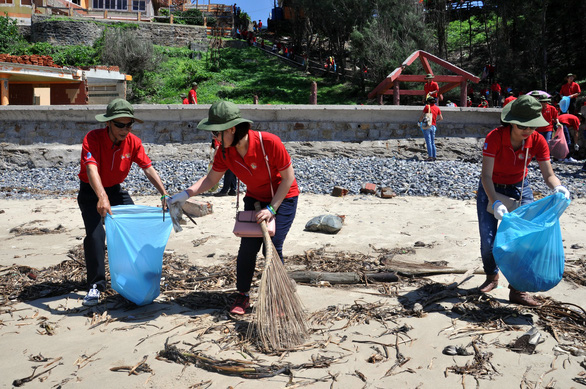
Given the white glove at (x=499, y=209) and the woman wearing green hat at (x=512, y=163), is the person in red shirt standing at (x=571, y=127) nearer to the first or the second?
the woman wearing green hat at (x=512, y=163)

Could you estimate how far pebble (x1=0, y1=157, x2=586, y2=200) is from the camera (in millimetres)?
8633

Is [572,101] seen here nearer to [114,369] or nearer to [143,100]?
[114,369]

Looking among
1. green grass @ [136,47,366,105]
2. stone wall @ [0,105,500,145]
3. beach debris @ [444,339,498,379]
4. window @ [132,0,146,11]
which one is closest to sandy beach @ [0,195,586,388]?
beach debris @ [444,339,498,379]

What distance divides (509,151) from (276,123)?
7.29m

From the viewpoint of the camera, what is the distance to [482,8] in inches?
1064

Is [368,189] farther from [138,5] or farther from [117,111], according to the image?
[138,5]

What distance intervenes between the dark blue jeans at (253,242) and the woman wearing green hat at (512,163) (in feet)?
4.77

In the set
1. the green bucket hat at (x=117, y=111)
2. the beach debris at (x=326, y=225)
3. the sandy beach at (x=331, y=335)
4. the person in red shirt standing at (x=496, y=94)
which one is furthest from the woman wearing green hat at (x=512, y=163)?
the person in red shirt standing at (x=496, y=94)

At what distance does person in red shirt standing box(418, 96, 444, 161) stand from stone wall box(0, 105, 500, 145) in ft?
1.65

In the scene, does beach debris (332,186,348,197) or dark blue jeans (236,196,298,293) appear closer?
dark blue jeans (236,196,298,293)

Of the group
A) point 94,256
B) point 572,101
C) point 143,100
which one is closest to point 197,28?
point 143,100

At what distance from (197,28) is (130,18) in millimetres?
5270

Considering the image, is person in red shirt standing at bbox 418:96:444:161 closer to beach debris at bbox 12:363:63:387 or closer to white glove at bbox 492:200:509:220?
white glove at bbox 492:200:509:220

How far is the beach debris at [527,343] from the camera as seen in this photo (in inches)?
123
